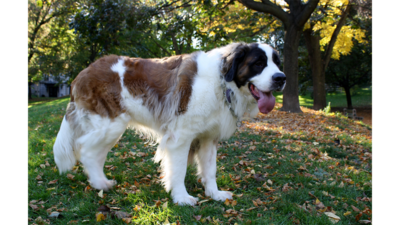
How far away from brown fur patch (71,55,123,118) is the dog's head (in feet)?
4.61

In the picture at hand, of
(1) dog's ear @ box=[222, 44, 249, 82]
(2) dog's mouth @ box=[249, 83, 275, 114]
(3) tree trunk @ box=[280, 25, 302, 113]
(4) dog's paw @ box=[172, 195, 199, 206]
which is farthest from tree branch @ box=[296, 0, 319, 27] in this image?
(4) dog's paw @ box=[172, 195, 199, 206]

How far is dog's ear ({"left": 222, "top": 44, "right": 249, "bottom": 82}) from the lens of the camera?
127 inches

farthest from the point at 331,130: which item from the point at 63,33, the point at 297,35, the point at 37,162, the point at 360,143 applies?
the point at 63,33

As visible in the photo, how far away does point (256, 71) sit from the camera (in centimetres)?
318

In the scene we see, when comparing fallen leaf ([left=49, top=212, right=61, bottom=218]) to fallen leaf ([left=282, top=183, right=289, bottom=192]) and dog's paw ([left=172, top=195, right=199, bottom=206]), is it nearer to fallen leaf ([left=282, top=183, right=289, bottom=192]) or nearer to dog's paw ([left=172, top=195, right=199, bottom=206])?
dog's paw ([left=172, top=195, right=199, bottom=206])

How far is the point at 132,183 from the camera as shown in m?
4.02

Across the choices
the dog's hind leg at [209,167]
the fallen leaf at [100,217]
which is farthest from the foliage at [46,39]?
the fallen leaf at [100,217]

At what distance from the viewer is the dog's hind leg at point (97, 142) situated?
138 inches

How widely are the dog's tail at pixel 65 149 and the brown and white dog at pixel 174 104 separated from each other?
Answer: 0.01 m

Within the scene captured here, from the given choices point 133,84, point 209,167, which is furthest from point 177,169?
point 133,84

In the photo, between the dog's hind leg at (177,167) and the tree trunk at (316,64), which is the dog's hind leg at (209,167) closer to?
the dog's hind leg at (177,167)
